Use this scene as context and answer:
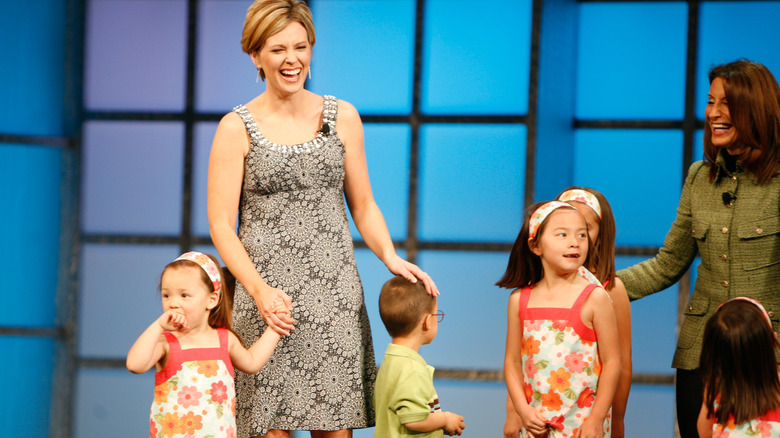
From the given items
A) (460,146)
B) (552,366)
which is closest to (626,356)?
(552,366)

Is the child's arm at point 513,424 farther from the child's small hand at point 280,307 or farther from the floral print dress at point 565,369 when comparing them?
the child's small hand at point 280,307

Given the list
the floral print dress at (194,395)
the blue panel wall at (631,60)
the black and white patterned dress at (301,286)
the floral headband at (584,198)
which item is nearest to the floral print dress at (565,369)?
the floral headband at (584,198)

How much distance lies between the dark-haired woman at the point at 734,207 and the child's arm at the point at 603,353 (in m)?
0.22

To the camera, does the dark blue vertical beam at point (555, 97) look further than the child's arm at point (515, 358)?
Yes

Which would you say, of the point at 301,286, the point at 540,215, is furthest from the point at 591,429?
the point at 301,286

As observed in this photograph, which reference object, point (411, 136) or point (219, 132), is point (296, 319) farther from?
point (411, 136)

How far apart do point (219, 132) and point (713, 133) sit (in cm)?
142

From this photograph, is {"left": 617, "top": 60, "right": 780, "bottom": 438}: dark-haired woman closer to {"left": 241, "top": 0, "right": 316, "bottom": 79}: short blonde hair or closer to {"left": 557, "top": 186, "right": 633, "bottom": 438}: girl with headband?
{"left": 557, "top": 186, "right": 633, "bottom": 438}: girl with headband

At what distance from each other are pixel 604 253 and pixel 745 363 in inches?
26.6

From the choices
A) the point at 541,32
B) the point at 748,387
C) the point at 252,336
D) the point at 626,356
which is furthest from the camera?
the point at 541,32

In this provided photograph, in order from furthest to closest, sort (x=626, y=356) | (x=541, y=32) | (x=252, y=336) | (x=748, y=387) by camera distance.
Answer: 1. (x=541, y=32)
2. (x=626, y=356)
3. (x=252, y=336)
4. (x=748, y=387)

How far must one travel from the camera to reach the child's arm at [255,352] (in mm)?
2418

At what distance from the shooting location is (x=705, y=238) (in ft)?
8.43

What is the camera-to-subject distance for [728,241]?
2498mm
